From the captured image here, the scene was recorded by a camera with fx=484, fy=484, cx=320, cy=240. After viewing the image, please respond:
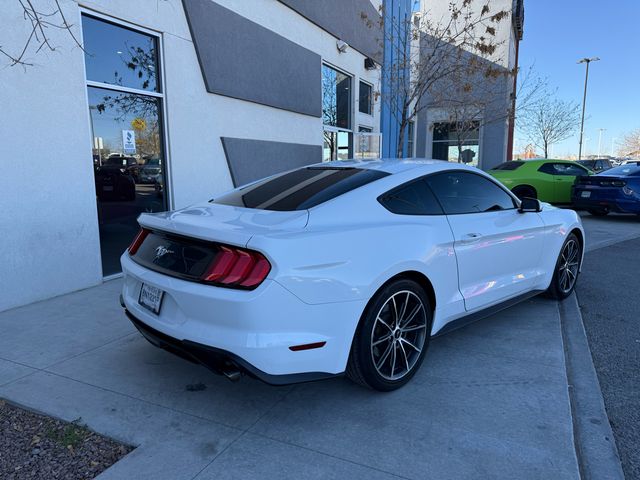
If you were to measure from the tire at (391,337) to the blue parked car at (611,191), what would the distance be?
10.2 meters

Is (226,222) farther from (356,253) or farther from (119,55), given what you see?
(119,55)

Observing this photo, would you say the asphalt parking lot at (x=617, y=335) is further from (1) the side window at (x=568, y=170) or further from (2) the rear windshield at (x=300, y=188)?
(1) the side window at (x=568, y=170)

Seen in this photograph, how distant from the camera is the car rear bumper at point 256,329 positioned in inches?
101

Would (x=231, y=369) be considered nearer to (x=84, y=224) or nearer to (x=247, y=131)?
(x=84, y=224)

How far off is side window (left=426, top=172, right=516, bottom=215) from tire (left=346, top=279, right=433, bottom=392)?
825mm

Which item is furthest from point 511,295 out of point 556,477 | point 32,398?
point 32,398

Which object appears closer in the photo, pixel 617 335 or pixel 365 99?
pixel 617 335

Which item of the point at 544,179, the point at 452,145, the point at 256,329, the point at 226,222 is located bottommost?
the point at 256,329

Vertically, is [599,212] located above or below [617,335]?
above

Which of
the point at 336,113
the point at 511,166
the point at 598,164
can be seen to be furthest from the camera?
the point at 598,164

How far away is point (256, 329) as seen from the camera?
255 cm

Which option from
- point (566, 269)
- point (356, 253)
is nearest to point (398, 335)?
point (356, 253)

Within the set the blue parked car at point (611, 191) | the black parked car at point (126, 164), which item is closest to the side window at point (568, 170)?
the blue parked car at point (611, 191)

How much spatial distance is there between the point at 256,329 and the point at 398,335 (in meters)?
1.12
